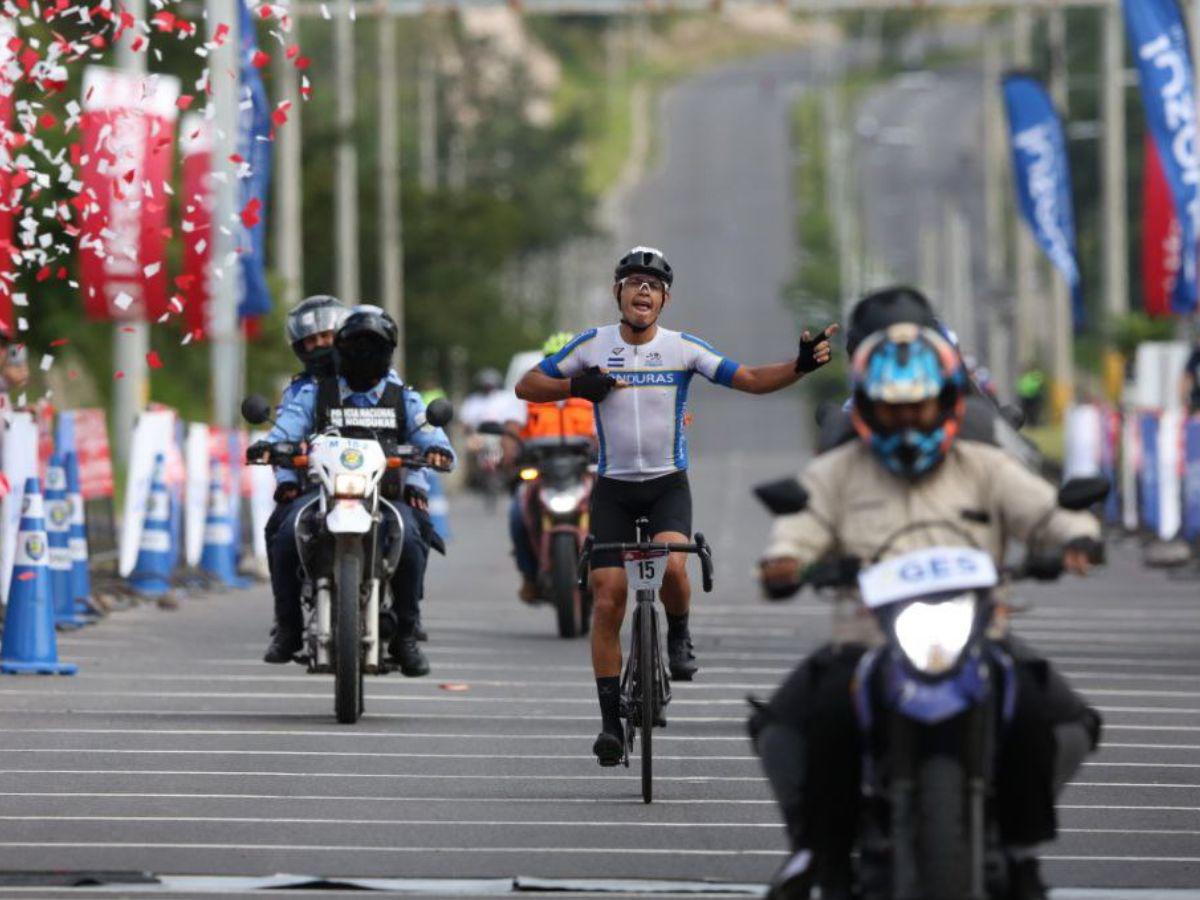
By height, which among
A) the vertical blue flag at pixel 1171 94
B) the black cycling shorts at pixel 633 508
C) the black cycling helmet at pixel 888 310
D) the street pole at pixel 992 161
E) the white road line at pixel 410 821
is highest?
the street pole at pixel 992 161

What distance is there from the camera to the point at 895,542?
9.03 m

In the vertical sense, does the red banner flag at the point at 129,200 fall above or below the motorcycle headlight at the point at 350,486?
above

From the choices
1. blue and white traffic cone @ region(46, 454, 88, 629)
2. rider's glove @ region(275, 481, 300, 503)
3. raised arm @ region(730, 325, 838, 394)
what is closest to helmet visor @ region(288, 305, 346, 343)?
rider's glove @ region(275, 481, 300, 503)

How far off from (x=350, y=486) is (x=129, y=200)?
24.7 feet

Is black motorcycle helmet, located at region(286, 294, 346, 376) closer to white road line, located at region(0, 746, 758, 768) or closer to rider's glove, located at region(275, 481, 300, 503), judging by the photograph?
rider's glove, located at region(275, 481, 300, 503)

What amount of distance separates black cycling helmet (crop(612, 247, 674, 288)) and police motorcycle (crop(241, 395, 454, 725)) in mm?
1985

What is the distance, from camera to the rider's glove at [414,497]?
16047mm

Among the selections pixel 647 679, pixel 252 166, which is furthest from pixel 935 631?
pixel 252 166

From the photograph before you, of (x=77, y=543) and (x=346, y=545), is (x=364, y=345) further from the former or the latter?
(x=77, y=543)

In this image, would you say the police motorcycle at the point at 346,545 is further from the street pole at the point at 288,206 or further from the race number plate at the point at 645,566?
the street pole at the point at 288,206

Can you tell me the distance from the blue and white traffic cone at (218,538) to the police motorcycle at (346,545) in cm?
1189

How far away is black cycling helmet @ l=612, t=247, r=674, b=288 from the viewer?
44.2 ft

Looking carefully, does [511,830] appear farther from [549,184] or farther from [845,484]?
[549,184]

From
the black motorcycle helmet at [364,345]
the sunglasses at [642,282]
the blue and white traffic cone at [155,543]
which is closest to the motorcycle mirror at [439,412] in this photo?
the black motorcycle helmet at [364,345]
